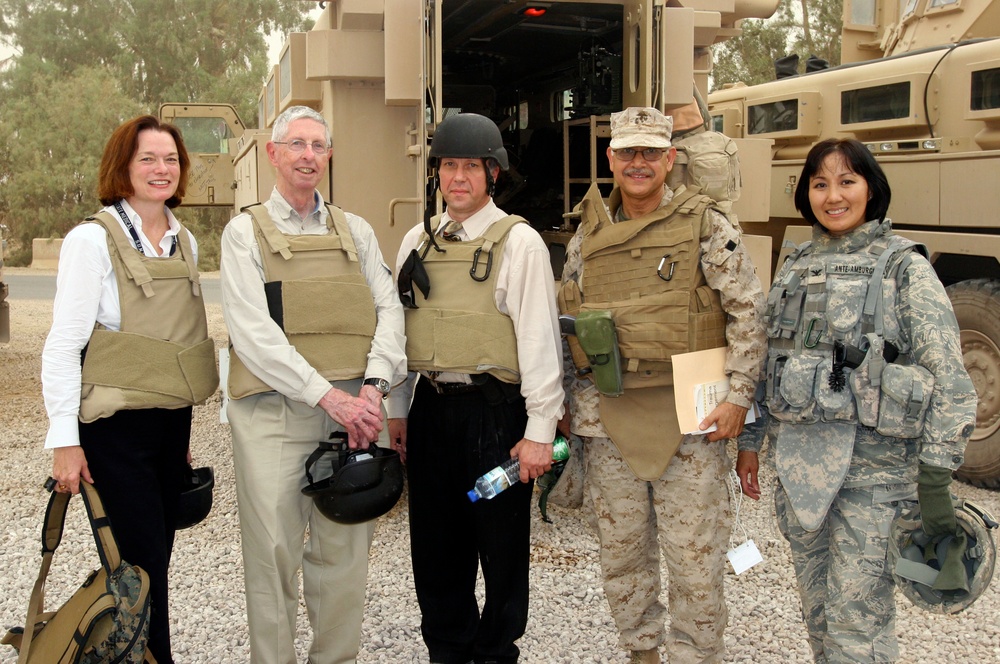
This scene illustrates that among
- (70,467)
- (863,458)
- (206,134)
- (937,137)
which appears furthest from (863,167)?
(206,134)

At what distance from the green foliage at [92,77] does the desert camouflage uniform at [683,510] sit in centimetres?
2290

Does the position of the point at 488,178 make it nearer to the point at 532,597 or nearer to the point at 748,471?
the point at 748,471

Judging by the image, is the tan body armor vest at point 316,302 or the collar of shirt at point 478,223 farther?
the collar of shirt at point 478,223

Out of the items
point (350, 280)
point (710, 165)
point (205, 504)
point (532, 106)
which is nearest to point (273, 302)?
point (350, 280)

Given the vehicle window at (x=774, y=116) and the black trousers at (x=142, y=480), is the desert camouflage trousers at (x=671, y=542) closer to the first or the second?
the black trousers at (x=142, y=480)

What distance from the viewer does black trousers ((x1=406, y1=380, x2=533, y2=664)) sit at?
10.0 ft

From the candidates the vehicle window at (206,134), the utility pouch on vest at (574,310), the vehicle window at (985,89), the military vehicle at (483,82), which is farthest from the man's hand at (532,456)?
the vehicle window at (206,134)

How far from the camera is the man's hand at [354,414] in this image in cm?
281

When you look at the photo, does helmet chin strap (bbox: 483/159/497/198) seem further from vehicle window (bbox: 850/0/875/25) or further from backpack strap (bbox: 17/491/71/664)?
vehicle window (bbox: 850/0/875/25)

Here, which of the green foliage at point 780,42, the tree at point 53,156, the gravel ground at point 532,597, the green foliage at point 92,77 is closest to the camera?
the gravel ground at point 532,597

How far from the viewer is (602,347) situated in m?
2.93

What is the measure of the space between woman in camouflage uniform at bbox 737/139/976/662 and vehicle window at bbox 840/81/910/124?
13.0ft

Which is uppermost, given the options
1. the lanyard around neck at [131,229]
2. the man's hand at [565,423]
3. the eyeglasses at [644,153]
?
the eyeglasses at [644,153]

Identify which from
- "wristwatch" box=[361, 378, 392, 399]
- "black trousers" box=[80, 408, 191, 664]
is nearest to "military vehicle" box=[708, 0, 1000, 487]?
"wristwatch" box=[361, 378, 392, 399]
